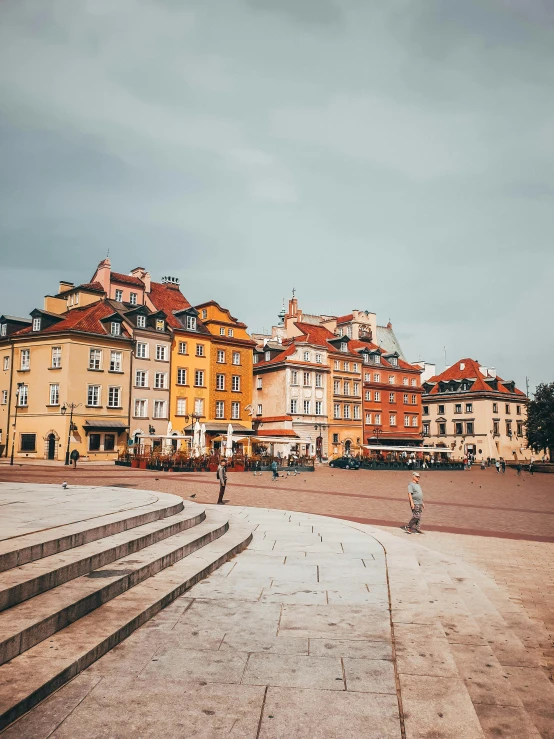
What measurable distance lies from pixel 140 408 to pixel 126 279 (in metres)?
12.5

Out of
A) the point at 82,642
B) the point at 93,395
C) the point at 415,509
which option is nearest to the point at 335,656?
the point at 82,642

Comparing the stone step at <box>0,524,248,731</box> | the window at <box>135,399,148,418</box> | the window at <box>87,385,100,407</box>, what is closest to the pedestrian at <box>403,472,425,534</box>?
the stone step at <box>0,524,248,731</box>

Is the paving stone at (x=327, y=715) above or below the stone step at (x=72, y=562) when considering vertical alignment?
below

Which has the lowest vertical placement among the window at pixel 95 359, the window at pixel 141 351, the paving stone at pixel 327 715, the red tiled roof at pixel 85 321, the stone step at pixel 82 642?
the paving stone at pixel 327 715

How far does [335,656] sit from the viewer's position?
5.46m

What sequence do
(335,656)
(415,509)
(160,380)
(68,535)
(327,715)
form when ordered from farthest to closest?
(160,380) → (415,509) → (68,535) → (335,656) → (327,715)

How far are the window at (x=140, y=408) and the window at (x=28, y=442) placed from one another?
313 inches

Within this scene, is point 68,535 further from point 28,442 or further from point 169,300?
point 169,300

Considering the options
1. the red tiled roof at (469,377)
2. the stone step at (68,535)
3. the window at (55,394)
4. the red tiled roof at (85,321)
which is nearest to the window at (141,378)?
the red tiled roof at (85,321)

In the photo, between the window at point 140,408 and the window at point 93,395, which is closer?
the window at point 93,395

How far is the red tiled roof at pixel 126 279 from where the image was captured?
170 ft

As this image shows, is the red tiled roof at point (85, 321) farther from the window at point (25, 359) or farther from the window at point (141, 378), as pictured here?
the window at point (141, 378)

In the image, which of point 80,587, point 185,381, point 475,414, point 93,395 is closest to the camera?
point 80,587

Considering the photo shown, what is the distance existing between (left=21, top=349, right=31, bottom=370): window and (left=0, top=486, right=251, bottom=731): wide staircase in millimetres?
38909
